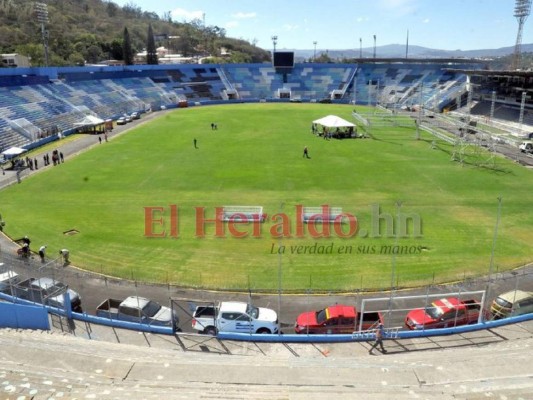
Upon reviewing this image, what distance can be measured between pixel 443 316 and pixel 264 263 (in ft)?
28.4

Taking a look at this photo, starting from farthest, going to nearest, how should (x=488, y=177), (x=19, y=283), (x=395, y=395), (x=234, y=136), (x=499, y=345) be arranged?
1. (x=234, y=136)
2. (x=488, y=177)
3. (x=19, y=283)
4. (x=499, y=345)
5. (x=395, y=395)

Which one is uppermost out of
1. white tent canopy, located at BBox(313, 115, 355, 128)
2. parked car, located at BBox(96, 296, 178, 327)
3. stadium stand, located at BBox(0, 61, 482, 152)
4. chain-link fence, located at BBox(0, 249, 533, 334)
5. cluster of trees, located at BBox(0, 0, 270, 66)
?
cluster of trees, located at BBox(0, 0, 270, 66)

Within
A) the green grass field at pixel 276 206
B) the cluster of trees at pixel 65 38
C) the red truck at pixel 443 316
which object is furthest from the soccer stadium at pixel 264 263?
the cluster of trees at pixel 65 38

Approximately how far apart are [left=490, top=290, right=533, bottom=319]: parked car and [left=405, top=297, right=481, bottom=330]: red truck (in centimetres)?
88

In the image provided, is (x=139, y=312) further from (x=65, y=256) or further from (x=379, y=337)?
(x=379, y=337)

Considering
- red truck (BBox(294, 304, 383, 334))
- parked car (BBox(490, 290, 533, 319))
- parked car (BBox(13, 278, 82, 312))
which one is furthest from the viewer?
parked car (BBox(13, 278, 82, 312))

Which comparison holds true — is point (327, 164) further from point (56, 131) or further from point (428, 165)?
point (56, 131)

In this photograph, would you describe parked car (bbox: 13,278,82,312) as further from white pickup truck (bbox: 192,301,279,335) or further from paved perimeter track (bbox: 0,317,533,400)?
white pickup truck (bbox: 192,301,279,335)

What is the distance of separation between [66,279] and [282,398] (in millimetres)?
13236

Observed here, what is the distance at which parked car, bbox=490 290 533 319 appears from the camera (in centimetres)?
1667

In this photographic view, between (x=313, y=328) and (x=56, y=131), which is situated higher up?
(x=56, y=131)

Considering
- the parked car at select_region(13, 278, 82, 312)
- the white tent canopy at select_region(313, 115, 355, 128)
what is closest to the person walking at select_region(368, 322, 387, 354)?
the parked car at select_region(13, 278, 82, 312)

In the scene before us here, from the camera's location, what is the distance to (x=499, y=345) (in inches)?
572

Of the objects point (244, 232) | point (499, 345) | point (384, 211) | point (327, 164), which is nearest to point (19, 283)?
point (244, 232)
